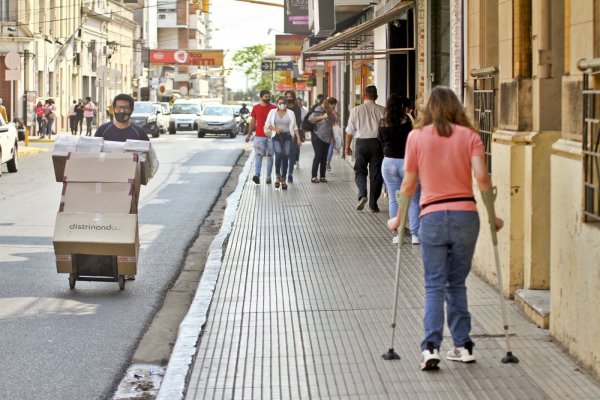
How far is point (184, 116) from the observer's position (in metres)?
62.0

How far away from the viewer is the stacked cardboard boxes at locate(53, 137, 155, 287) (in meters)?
10.5

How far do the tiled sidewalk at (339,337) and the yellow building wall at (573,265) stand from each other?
0.16 m

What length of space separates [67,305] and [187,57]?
346 feet

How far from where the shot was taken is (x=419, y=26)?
1773 cm

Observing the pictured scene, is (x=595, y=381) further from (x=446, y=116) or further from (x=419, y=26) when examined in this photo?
(x=419, y=26)

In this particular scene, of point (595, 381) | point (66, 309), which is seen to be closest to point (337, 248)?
point (66, 309)

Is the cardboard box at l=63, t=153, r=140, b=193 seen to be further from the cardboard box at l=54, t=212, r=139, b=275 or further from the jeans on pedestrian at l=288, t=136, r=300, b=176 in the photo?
the jeans on pedestrian at l=288, t=136, r=300, b=176

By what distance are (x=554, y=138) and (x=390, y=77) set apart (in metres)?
12.7

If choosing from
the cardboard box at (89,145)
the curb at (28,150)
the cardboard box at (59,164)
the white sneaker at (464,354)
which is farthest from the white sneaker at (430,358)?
the curb at (28,150)

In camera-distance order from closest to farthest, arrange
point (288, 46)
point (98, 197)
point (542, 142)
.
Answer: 1. point (542, 142)
2. point (98, 197)
3. point (288, 46)

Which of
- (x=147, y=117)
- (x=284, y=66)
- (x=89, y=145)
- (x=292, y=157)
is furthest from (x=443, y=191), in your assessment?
(x=284, y=66)

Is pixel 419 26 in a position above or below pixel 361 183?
above

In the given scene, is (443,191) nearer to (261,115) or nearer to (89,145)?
(89,145)

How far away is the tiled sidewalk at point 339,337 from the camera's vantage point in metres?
6.85
